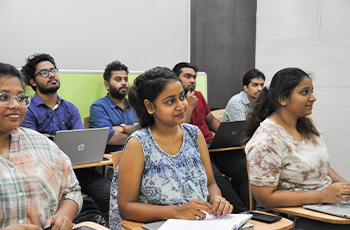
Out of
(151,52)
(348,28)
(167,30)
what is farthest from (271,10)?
(151,52)

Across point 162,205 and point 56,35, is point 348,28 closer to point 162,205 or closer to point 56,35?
point 56,35

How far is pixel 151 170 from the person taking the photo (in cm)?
153

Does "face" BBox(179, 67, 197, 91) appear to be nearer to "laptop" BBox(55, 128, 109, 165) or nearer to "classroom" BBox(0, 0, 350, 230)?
"classroom" BBox(0, 0, 350, 230)

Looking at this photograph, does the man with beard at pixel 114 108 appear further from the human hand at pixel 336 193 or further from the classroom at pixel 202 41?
the human hand at pixel 336 193

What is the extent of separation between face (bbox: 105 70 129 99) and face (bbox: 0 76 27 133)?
6.60 feet

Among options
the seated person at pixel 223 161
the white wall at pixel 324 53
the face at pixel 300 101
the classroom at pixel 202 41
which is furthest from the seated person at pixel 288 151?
the white wall at pixel 324 53

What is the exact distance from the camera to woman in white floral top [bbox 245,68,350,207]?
5.53 ft

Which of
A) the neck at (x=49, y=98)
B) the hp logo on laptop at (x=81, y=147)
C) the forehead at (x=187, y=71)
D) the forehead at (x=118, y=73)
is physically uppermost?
the forehead at (x=187, y=71)

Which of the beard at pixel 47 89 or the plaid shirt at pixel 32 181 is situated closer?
the plaid shirt at pixel 32 181

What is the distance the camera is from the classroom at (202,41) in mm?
3430

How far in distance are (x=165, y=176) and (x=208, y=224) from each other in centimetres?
31

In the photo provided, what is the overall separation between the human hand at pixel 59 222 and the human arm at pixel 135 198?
10.2 inches

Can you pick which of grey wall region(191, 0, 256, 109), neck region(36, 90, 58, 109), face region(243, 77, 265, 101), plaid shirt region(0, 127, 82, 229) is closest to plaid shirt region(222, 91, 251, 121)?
face region(243, 77, 265, 101)

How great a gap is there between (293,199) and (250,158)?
0.91ft
